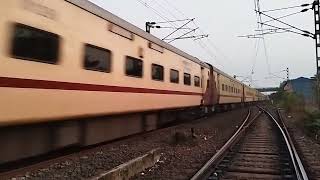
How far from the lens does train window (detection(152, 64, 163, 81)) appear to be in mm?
15641

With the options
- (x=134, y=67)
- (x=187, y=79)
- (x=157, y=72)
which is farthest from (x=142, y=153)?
(x=187, y=79)

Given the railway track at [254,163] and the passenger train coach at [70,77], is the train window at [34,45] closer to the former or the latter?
the passenger train coach at [70,77]

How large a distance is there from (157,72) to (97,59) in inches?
207

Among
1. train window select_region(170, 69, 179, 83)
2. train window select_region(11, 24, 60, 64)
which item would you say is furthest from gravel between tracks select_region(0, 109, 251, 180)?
train window select_region(170, 69, 179, 83)

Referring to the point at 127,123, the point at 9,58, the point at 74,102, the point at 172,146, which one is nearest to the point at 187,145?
the point at 172,146

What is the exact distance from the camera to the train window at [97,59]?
34.8ft

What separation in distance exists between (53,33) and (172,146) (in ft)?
18.0

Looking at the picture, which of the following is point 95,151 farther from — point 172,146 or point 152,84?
point 152,84

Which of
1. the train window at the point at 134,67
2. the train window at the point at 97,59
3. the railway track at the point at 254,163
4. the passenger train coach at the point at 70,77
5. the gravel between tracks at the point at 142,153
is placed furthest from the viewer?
the train window at the point at 134,67

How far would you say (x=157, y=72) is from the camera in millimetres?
16125

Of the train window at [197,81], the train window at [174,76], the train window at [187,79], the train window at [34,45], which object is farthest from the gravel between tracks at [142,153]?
the train window at [197,81]

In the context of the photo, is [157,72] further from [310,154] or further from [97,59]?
[310,154]

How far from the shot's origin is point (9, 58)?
775cm

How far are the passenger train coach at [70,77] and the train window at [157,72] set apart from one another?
0.03 meters
